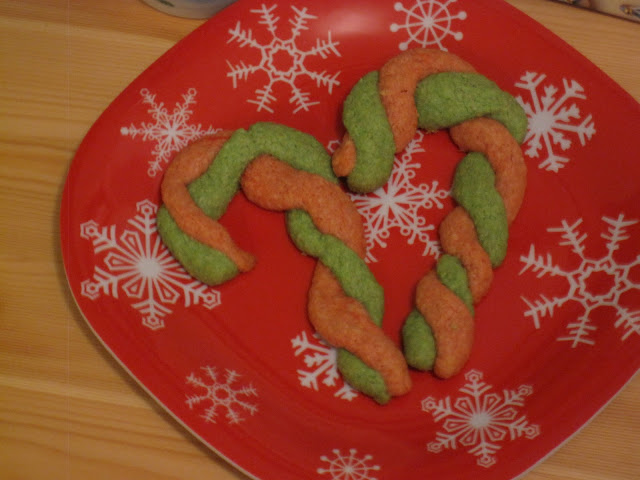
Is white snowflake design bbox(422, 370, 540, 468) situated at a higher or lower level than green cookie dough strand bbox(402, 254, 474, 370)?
lower

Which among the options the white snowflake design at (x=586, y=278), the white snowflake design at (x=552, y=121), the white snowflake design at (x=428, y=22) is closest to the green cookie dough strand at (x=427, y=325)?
the white snowflake design at (x=586, y=278)

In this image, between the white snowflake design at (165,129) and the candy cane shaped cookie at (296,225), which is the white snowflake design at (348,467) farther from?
the white snowflake design at (165,129)

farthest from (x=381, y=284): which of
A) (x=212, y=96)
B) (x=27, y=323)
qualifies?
(x=27, y=323)

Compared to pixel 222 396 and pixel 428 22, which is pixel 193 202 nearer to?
pixel 222 396

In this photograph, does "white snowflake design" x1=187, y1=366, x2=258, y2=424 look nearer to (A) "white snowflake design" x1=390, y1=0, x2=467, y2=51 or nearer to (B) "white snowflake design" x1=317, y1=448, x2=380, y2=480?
(B) "white snowflake design" x1=317, y1=448, x2=380, y2=480

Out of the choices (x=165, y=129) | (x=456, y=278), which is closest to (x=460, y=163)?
(x=456, y=278)

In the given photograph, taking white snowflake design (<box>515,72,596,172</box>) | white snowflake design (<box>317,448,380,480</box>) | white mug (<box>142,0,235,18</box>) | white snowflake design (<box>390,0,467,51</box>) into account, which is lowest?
white snowflake design (<box>317,448,380,480</box>)

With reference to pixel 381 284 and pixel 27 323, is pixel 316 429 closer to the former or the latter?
pixel 381 284

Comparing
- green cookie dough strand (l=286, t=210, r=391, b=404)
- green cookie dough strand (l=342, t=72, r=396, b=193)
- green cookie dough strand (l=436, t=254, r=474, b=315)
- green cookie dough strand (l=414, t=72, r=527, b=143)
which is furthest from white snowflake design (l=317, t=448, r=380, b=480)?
green cookie dough strand (l=414, t=72, r=527, b=143)
